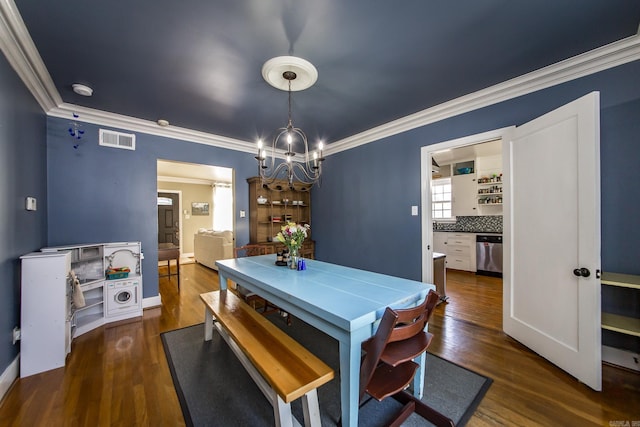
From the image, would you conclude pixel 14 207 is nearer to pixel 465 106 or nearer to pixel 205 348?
pixel 205 348

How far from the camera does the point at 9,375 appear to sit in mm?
1763

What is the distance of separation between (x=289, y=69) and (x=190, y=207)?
671 centimetres

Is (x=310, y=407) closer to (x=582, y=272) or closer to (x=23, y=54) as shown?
(x=582, y=272)

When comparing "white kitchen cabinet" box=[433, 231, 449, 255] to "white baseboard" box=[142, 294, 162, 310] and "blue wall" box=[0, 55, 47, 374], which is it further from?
"blue wall" box=[0, 55, 47, 374]

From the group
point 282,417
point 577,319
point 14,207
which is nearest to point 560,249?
point 577,319

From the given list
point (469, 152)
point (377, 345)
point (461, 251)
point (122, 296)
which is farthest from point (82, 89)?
point (461, 251)

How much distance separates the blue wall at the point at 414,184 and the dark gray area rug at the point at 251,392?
1438mm

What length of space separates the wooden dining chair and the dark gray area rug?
0.08 metres

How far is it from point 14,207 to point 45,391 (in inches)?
54.9

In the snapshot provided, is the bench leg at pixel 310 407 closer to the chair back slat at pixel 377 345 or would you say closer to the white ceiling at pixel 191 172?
the chair back slat at pixel 377 345

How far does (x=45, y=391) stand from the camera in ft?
5.69

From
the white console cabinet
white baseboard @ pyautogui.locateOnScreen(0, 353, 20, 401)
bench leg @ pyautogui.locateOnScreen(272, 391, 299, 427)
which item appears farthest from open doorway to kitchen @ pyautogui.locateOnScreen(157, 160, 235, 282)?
bench leg @ pyautogui.locateOnScreen(272, 391, 299, 427)

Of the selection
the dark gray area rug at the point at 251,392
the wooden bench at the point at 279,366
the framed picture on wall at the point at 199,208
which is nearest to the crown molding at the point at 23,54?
the wooden bench at the point at 279,366

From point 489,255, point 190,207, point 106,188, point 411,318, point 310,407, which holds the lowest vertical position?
point 310,407
